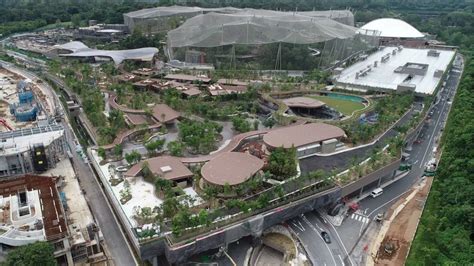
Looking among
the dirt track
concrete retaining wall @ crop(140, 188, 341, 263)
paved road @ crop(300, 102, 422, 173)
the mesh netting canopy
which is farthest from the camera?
the mesh netting canopy

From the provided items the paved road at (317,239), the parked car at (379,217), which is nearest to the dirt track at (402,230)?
the parked car at (379,217)

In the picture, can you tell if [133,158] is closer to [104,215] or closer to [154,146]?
[154,146]

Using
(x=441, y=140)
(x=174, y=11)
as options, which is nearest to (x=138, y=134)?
(x=441, y=140)

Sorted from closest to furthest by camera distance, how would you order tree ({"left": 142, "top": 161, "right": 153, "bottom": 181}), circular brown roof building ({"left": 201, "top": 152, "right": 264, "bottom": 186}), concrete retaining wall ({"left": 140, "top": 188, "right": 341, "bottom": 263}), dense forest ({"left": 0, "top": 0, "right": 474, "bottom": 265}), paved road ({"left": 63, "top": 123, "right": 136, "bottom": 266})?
concrete retaining wall ({"left": 140, "top": 188, "right": 341, "bottom": 263}) → dense forest ({"left": 0, "top": 0, "right": 474, "bottom": 265}) → paved road ({"left": 63, "top": 123, "right": 136, "bottom": 266}) → circular brown roof building ({"left": 201, "top": 152, "right": 264, "bottom": 186}) → tree ({"left": 142, "top": 161, "right": 153, "bottom": 181})

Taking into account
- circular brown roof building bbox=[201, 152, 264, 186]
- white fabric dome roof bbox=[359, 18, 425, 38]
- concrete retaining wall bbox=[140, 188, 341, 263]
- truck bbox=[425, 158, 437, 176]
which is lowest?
truck bbox=[425, 158, 437, 176]

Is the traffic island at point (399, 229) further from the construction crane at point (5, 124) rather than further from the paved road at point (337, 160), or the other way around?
the construction crane at point (5, 124)

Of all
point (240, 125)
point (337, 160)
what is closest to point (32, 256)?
point (240, 125)

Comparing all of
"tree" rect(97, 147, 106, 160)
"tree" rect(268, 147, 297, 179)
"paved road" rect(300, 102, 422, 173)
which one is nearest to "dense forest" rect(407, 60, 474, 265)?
"paved road" rect(300, 102, 422, 173)

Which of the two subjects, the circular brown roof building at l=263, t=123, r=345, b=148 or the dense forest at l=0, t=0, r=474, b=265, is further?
the circular brown roof building at l=263, t=123, r=345, b=148

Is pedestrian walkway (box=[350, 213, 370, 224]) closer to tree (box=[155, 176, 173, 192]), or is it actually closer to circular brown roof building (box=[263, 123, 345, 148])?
circular brown roof building (box=[263, 123, 345, 148])

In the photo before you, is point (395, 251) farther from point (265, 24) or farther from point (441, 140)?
point (265, 24)
